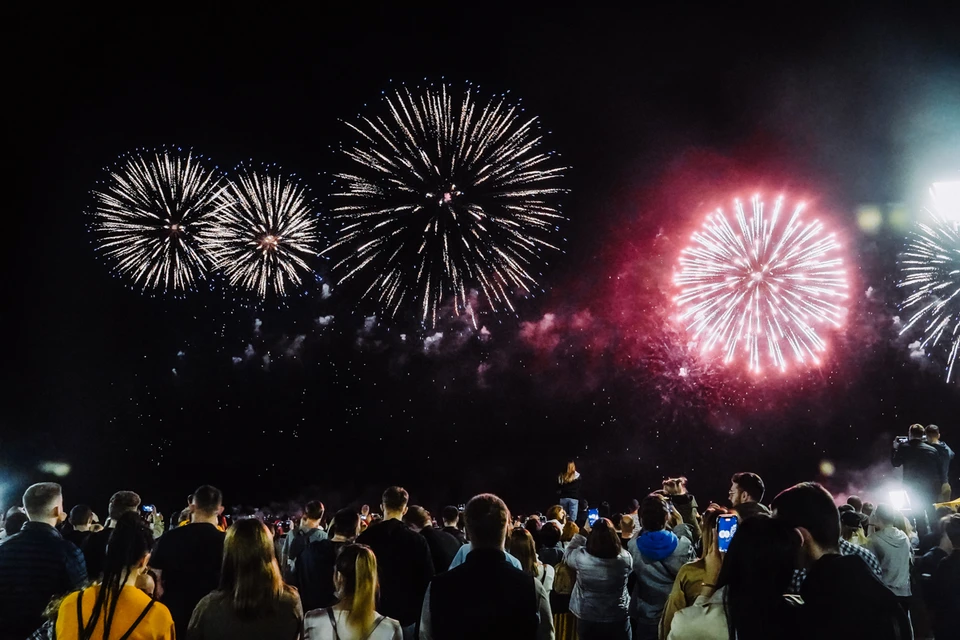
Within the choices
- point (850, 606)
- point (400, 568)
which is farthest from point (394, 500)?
point (850, 606)

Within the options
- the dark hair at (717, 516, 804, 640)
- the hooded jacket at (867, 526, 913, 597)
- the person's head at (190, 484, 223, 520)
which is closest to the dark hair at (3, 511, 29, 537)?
the person's head at (190, 484, 223, 520)

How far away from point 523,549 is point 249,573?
3158 millimetres

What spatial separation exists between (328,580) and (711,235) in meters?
19.3

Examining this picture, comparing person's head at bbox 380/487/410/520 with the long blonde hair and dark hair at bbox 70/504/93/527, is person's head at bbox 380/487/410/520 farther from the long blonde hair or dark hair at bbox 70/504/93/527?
dark hair at bbox 70/504/93/527

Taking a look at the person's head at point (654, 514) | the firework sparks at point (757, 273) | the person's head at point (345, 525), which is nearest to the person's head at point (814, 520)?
the person's head at point (654, 514)

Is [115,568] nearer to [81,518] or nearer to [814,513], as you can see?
[814,513]

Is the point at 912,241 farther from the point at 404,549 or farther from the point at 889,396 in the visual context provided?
the point at 404,549

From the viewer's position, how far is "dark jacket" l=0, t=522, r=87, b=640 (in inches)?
208

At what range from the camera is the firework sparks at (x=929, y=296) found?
979 inches

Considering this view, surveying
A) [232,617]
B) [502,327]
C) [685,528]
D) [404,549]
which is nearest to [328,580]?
[404,549]

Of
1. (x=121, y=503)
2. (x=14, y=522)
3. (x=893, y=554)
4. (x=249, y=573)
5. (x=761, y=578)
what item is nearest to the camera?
(x=761, y=578)

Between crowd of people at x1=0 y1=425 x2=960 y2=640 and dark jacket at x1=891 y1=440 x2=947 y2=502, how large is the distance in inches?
154

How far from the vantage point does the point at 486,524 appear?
4148 mm

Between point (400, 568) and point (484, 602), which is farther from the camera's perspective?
point (400, 568)
